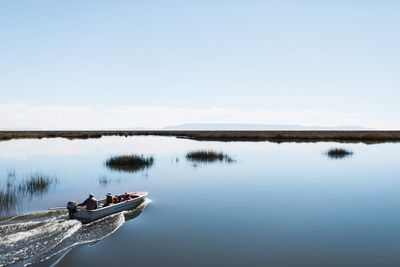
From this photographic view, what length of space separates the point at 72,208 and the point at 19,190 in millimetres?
9389

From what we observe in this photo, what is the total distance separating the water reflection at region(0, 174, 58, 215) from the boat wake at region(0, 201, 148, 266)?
315cm

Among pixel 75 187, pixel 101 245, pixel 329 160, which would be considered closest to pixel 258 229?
pixel 101 245

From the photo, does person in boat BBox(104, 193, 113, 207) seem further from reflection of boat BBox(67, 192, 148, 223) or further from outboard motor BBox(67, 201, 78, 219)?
outboard motor BBox(67, 201, 78, 219)

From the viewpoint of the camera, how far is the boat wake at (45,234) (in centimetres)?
1373

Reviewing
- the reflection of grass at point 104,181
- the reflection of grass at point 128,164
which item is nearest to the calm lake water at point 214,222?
the reflection of grass at point 104,181

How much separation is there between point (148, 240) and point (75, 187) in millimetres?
14279

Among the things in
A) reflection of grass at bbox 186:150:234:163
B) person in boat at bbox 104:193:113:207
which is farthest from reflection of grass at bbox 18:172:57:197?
reflection of grass at bbox 186:150:234:163

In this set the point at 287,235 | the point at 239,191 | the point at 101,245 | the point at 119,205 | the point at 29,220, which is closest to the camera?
the point at 101,245

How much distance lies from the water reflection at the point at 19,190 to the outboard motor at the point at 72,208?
414cm

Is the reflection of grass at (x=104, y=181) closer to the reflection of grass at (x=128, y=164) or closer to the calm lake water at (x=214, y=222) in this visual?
the calm lake water at (x=214, y=222)

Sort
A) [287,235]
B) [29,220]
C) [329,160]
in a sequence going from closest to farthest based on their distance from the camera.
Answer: [287,235], [29,220], [329,160]

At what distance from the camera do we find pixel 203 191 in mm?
27078

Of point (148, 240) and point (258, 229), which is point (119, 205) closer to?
point (148, 240)

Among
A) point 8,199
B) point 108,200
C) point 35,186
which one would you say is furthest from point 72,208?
point 35,186
